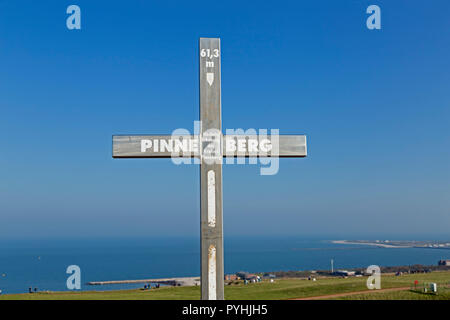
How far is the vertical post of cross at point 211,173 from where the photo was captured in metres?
7.28

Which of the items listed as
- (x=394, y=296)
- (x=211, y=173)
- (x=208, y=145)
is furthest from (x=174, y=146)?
(x=394, y=296)

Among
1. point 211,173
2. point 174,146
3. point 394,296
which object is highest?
point 174,146

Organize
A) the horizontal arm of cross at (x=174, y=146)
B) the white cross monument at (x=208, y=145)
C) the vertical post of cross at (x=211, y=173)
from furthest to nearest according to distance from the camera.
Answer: the horizontal arm of cross at (x=174, y=146) → the white cross monument at (x=208, y=145) → the vertical post of cross at (x=211, y=173)

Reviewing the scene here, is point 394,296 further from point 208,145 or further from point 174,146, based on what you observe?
point 174,146

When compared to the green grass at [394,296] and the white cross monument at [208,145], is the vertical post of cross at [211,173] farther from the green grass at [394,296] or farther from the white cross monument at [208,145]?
the green grass at [394,296]

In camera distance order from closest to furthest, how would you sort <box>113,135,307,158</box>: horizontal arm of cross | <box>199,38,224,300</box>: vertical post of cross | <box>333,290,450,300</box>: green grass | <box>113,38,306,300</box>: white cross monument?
<box>199,38,224,300</box>: vertical post of cross, <box>113,38,306,300</box>: white cross monument, <box>113,135,307,158</box>: horizontal arm of cross, <box>333,290,450,300</box>: green grass

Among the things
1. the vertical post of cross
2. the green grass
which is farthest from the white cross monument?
the green grass

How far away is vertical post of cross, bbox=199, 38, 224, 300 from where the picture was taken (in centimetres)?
728

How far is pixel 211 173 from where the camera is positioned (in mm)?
7465

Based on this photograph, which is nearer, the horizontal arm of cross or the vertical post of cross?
the vertical post of cross

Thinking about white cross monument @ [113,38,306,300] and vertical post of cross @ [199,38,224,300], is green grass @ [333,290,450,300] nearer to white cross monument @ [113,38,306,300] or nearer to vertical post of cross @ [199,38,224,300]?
vertical post of cross @ [199,38,224,300]

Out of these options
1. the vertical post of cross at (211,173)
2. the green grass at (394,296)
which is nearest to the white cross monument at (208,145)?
the vertical post of cross at (211,173)
